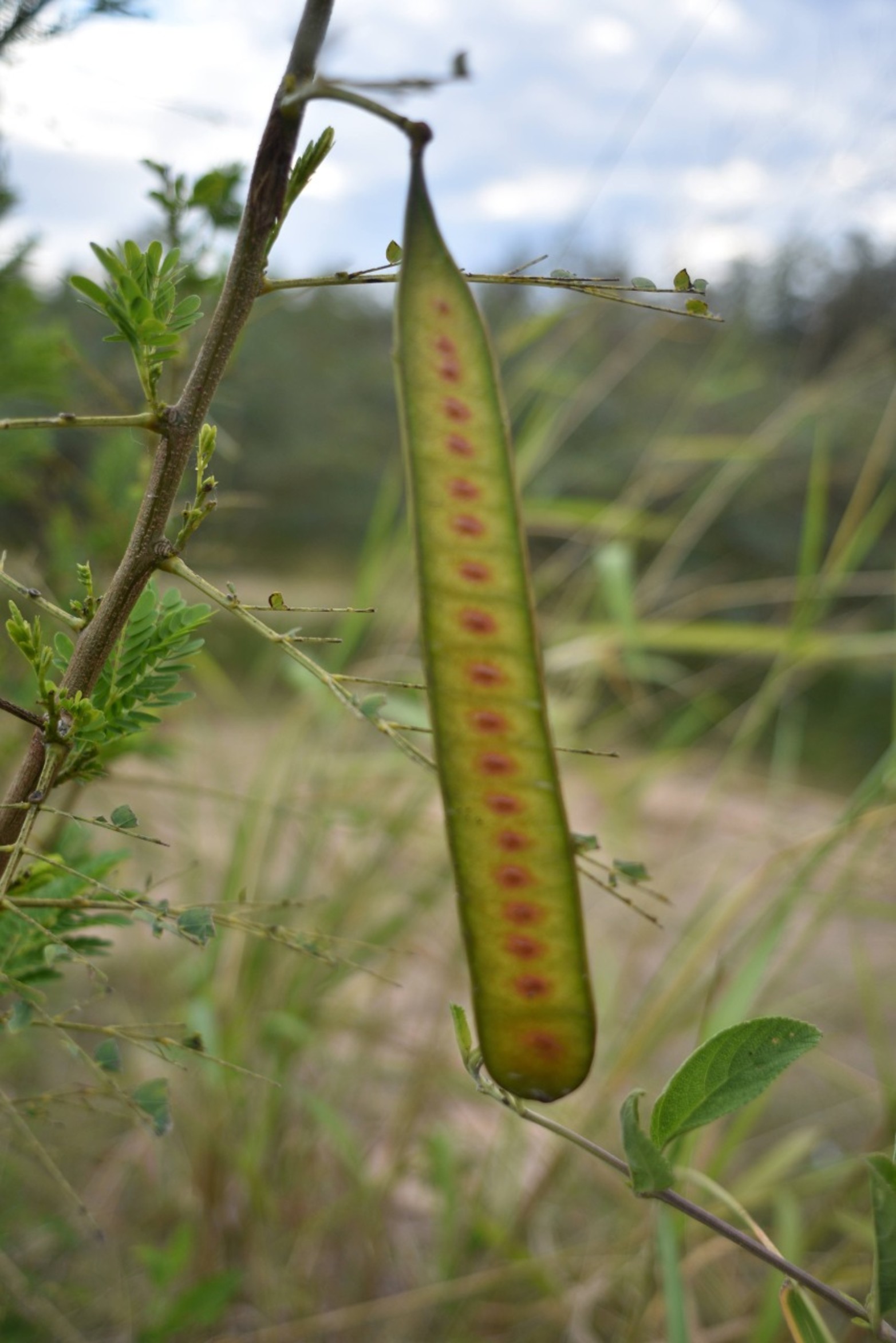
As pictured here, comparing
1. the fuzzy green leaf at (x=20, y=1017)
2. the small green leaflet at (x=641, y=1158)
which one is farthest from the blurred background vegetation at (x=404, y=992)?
the small green leaflet at (x=641, y=1158)

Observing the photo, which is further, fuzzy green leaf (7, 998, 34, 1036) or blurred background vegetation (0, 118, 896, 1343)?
blurred background vegetation (0, 118, 896, 1343)

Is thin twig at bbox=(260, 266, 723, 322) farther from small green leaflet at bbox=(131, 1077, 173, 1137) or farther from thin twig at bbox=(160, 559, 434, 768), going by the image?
small green leaflet at bbox=(131, 1077, 173, 1137)

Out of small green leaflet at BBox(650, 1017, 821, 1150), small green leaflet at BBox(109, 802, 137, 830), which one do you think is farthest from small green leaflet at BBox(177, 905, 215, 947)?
small green leaflet at BBox(650, 1017, 821, 1150)

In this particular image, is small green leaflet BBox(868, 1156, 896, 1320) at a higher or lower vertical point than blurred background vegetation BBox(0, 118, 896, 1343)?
A: higher

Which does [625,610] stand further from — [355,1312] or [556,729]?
[355,1312]

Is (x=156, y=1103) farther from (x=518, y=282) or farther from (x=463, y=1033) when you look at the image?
(x=518, y=282)

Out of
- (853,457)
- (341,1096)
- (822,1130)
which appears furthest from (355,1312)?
(853,457)
